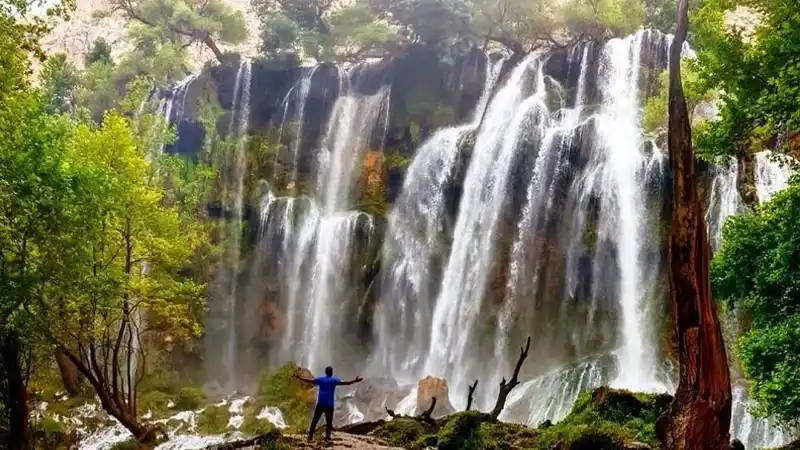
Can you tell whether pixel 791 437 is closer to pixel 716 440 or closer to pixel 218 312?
pixel 716 440

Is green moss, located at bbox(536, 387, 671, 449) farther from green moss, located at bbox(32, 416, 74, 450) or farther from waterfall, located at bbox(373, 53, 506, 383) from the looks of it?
waterfall, located at bbox(373, 53, 506, 383)

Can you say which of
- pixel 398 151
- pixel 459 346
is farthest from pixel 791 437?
pixel 398 151

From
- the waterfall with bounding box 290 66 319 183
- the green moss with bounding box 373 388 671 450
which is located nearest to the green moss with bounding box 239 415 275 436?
the green moss with bounding box 373 388 671 450

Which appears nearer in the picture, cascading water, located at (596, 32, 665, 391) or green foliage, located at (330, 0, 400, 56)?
cascading water, located at (596, 32, 665, 391)

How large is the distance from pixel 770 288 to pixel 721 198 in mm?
11365

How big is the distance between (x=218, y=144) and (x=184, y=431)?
16.7m

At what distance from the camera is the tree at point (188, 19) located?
124 ft

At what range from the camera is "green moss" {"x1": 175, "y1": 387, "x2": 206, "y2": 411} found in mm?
23359

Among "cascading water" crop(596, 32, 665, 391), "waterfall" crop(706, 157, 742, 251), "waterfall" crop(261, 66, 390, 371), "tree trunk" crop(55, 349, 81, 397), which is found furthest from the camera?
"waterfall" crop(261, 66, 390, 371)

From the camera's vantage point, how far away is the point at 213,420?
71.4 feet

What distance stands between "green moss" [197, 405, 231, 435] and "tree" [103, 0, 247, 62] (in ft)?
73.3

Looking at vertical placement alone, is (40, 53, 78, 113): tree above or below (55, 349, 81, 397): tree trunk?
→ above

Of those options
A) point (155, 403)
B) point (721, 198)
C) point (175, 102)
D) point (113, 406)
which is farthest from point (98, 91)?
point (721, 198)

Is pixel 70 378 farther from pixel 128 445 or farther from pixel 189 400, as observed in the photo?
pixel 128 445
